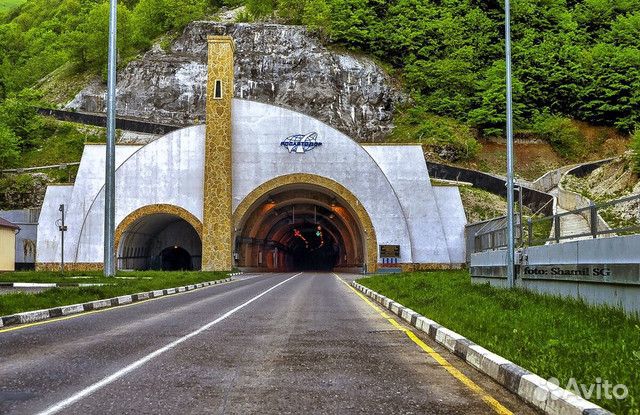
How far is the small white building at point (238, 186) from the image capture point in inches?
Answer: 1768

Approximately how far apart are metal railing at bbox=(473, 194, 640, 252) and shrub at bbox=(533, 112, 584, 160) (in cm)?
5294

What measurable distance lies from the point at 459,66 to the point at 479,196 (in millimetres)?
32745

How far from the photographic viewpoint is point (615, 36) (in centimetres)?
7944

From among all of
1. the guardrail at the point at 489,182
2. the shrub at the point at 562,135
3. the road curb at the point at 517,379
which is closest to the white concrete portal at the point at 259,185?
the guardrail at the point at 489,182

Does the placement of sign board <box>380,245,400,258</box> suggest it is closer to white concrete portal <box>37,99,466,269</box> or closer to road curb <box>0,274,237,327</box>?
white concrete portal <box>37,99,466,269</box>

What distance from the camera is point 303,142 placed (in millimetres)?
46219

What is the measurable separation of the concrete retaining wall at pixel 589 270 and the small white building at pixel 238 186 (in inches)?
1129

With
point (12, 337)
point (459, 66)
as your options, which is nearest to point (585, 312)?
point (12, 337)

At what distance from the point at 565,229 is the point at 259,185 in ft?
108

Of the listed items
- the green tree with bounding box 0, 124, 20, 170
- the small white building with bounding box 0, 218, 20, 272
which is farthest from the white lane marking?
the green tree with bounding box 0, 124, 20, 170

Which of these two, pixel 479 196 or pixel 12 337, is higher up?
pixel 479 196

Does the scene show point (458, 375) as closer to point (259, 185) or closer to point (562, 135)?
point (259, 185)

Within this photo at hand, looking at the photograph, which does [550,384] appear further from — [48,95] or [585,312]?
[48,95]

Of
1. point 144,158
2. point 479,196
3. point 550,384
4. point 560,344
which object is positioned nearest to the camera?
point 550,384
